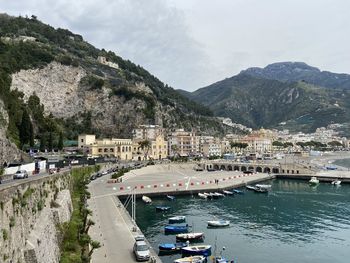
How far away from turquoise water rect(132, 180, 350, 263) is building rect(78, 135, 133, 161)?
2343 inches

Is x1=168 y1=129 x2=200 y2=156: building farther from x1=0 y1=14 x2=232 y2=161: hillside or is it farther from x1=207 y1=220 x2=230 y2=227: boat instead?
x1=207 y1=220 x2=230 y2=227: boat

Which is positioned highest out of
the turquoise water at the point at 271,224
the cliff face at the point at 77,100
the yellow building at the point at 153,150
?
the cliff face at the point at 77,100

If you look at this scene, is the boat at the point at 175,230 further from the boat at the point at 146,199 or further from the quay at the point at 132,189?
the boat at the point at 146,199

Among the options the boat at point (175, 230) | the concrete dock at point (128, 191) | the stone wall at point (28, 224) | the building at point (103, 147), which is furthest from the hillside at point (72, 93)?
the stone wall at point (28, 224)

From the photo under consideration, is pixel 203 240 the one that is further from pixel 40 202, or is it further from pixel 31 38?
pixel 31 38

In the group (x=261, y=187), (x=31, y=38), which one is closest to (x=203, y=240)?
(x=261, y=187)

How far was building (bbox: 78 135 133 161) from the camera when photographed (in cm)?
13588

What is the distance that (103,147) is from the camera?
453 feet

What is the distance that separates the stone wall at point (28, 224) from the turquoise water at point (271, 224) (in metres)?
15.1

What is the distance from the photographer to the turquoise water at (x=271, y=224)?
47.0 metres

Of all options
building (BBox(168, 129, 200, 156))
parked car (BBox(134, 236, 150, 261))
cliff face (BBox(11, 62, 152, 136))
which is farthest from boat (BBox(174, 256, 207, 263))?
building (BBox(168, 129, 200, 156))

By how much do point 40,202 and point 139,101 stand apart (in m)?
146

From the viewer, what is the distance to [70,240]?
37312 millimetres

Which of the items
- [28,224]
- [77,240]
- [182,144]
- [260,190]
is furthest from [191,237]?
[182,144]
